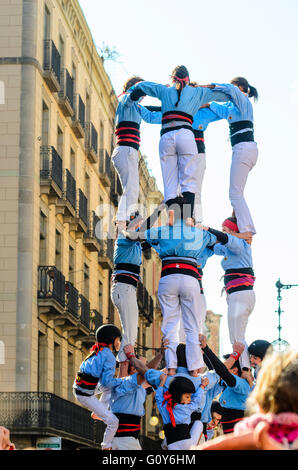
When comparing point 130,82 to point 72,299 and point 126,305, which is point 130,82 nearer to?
point 126,305

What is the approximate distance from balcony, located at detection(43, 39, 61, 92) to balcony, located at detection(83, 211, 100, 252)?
667cm

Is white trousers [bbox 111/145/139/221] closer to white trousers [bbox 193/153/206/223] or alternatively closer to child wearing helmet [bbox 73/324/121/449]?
white trousers [bbox 193/153/206/223]

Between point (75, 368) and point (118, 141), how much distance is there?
2158 cm

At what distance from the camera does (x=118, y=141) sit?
47.4 ft

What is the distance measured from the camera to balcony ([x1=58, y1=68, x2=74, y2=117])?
3288 cm

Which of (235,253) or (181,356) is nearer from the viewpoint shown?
(181,356)

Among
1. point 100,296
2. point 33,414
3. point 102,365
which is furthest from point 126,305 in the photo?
point 100,296

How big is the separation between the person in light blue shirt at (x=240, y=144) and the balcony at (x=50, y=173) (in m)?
16.3

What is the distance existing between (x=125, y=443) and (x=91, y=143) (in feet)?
89.7

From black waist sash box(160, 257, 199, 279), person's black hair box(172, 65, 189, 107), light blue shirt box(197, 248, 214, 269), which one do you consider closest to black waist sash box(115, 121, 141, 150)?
person's black hair box(172, 65, 189, 107)

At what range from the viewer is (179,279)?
12.4m
